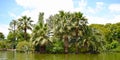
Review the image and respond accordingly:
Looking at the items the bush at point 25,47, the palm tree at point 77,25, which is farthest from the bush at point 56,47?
the bush at point 25,47

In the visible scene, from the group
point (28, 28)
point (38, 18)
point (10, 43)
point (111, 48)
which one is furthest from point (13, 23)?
point (111, 48)

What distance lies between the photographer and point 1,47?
56719 millimetres

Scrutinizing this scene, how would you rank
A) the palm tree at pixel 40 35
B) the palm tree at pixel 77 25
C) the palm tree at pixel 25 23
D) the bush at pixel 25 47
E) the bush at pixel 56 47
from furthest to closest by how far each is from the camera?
the palm tree at pixel 25 23
the bush at pixel 25 47
the bush at pixel 56 47
the palm tree at pixel 77 25
the palm tree at pixel 40 35

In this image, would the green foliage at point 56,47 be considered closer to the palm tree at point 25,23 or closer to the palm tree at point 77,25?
the palm tree at point 77,25

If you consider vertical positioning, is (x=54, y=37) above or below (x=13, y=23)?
below

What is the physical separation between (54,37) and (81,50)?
4909mm

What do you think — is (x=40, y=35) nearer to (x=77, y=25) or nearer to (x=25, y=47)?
(x=25, y=47)

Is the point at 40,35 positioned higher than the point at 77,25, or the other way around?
the point at 77,25

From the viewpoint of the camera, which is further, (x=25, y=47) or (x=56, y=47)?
(x=25, y=47)

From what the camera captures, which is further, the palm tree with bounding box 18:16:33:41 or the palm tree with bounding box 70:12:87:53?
the palm tree with bounding box 18:16:33:41

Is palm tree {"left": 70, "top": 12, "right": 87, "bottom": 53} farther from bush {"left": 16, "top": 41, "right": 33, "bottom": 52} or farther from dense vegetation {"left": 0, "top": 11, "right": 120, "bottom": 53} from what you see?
Answer: bush {"left": 16, "top": 41, "right": 33, "bottom": 52}

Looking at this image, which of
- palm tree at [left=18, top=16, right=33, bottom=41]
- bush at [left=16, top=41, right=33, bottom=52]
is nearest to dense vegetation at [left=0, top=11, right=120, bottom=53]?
bush at [left=16, top=41, right=33, bottom=52]

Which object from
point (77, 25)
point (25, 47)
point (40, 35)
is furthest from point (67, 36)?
point (25, 47)

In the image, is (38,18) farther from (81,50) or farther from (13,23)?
(13,23)
